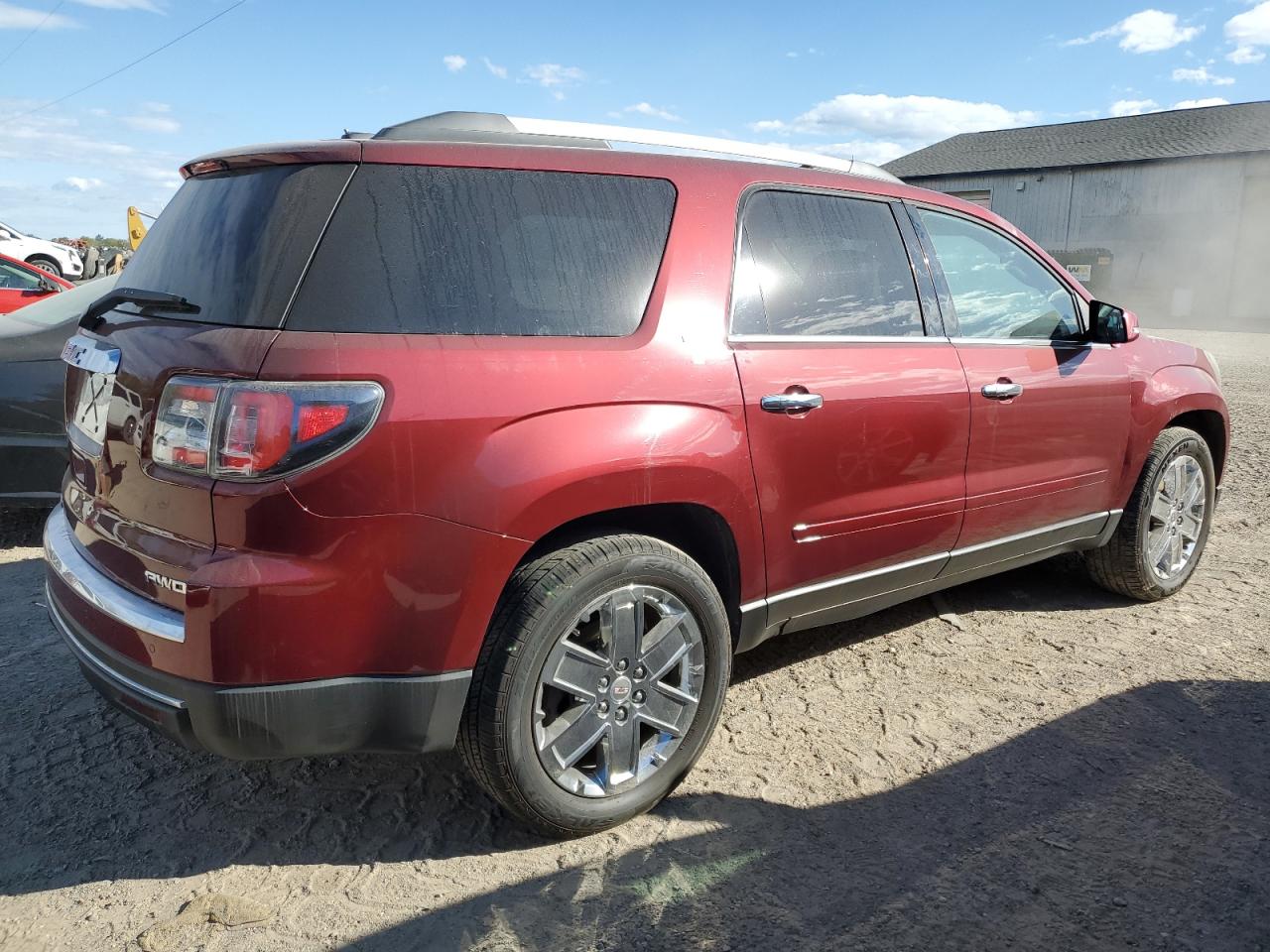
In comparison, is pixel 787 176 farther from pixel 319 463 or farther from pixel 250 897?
pixel 250 897

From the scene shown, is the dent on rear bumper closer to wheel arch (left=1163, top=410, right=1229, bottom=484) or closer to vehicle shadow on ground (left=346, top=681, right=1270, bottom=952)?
vehicle shadow on ground (left=346, top=681, right=1270, bottom=952)

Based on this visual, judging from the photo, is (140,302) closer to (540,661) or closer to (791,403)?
(540,661)

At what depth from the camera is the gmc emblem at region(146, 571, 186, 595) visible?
7.28 ft

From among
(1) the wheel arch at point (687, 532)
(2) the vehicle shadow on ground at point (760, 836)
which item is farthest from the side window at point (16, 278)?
(1) the wheel arch at point (687, 532)

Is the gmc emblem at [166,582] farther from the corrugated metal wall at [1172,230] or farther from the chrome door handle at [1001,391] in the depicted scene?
the corrugated metal wall at [1172,230]

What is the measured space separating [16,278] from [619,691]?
948cm

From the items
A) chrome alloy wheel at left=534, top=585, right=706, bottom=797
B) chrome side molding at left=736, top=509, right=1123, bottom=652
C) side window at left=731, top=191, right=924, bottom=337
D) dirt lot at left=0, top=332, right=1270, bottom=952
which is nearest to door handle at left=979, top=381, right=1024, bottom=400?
side window at left=731, top=191, right=924, bottom=337

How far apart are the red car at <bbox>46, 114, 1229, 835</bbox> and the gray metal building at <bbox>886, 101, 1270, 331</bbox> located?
84.3 ft

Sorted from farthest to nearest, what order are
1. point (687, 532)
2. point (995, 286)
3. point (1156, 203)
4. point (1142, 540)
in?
point (1156, 203)
point (1142, 540)
point (995, 286)
point (687, 532)

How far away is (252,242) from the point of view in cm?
237

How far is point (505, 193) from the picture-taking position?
8.47ft

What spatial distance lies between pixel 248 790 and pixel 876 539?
2124mm

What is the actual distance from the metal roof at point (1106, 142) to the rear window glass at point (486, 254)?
33341 millimetres

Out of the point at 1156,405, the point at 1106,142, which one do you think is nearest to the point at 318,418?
the point at 1156,405
